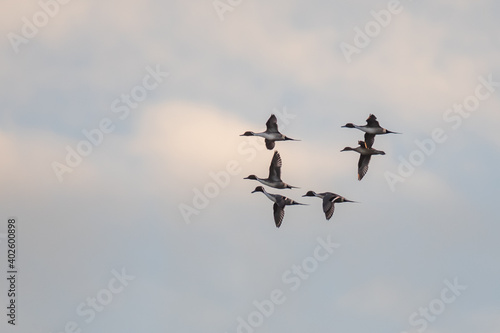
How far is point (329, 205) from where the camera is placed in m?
98.5

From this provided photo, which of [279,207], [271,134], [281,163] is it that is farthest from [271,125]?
[279,207]

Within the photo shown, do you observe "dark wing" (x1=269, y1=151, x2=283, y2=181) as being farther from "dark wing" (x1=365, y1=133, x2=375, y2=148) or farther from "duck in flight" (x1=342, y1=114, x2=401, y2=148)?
"dark wing" (x1=365, y1=133, x2=375, y2=148)

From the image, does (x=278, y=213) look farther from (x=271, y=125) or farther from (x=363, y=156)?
(x=363, y=156)

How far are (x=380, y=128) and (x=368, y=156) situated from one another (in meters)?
2.96

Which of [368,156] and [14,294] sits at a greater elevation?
[368,156]

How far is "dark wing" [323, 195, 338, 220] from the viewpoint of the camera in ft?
322

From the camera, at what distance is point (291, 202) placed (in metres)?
98.7

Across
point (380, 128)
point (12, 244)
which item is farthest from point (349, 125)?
point (12, 244)

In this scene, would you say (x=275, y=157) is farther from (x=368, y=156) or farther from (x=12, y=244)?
(x=12, y=244)

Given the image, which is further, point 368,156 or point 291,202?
point 368,156

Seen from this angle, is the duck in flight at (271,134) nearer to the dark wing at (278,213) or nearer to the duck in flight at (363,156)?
the dark wing at (278,213)

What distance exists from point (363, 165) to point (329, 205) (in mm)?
7154

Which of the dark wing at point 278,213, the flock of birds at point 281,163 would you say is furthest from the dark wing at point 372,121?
the dark wing at point 278,213

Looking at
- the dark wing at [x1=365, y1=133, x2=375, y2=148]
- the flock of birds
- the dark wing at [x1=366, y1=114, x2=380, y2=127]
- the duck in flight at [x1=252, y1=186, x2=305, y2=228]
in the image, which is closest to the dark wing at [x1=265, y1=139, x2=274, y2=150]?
the flock of birds
